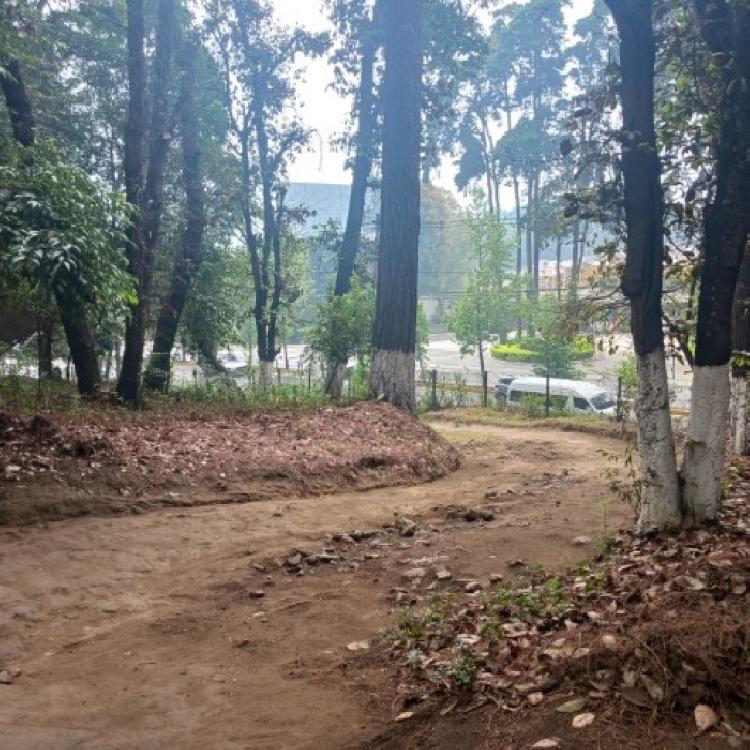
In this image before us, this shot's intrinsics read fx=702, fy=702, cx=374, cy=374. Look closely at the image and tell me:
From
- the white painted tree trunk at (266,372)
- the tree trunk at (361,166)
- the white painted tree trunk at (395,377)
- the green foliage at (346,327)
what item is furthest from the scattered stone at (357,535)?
the white painted tree trunk at (266,372)

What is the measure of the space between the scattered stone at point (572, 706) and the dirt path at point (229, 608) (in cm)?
89

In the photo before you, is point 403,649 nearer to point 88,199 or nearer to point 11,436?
point 11,436

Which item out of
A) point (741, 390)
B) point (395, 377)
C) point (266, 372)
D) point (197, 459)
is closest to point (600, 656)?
point (197, 459)

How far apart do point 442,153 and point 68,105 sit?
16897mm

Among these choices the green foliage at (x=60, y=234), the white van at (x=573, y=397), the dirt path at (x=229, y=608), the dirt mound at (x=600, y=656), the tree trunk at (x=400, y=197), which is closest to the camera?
the dirt mound at (x=600, y=656)

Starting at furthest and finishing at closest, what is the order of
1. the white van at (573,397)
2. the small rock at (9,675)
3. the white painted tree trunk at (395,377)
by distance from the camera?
the white van at (573,397), the white painted tree trunk at (395,377), the small rock at (9,675)

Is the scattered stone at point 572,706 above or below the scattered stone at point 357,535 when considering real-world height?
above

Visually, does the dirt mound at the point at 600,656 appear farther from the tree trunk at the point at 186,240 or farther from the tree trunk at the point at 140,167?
the tree trunk at the point at 186,240

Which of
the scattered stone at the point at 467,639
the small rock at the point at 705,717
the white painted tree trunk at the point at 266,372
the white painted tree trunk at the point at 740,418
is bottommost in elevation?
the scattered stone at the point at 467,639

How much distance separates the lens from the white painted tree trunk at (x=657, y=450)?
537 centimetres

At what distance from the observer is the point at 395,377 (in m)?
13.1

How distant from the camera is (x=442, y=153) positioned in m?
31.5

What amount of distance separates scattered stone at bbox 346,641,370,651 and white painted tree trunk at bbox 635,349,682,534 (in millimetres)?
2429

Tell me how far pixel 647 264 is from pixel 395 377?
804 centimetres
